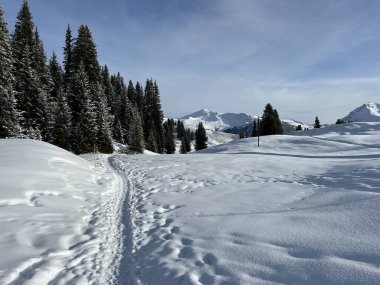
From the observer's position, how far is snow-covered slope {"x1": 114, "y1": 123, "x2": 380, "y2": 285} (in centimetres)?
695

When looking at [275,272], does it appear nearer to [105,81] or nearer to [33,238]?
[33,238]

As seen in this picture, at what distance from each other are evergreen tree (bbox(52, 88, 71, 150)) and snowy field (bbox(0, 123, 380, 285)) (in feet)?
76.7

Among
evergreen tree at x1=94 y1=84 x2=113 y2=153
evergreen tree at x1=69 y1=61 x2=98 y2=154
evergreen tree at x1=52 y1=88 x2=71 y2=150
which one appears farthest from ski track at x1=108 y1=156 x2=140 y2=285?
evergreen tree at x1=94 y1=84 x2=113 y2=153

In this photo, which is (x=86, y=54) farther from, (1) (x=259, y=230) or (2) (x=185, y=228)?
(1) (x=259, y=230)

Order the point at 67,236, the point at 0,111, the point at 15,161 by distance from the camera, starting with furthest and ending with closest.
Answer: the point at 0,111 → the point at 15,161 → the point at 67,236

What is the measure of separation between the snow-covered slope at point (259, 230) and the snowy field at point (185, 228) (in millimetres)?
33

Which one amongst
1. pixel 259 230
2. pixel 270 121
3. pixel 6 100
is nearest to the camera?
pixel 259 230

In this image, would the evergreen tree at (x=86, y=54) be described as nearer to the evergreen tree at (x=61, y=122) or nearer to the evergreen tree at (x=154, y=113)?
the evergreen tree at (x=61, y=122)

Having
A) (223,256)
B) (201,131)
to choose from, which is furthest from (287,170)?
(201,131)

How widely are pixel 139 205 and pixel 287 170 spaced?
13313mm

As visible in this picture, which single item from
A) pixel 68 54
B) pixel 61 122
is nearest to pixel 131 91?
pixel 68 54

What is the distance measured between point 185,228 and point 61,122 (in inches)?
1430

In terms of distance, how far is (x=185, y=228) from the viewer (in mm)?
10711

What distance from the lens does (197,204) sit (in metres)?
14.0
